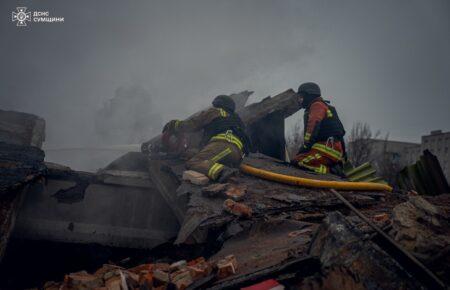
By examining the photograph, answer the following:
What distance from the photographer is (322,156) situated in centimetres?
528

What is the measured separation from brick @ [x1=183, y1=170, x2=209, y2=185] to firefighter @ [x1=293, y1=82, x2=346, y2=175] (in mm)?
2246

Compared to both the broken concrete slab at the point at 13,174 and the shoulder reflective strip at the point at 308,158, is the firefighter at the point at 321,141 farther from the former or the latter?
the broken concrete slab at the point at 13,174

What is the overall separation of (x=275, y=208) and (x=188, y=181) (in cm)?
129

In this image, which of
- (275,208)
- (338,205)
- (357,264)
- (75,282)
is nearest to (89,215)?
(75,282)

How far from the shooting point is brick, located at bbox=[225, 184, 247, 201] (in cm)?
342

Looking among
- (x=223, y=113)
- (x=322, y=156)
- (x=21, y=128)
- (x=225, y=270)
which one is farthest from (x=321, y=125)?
(x=21, y=128)

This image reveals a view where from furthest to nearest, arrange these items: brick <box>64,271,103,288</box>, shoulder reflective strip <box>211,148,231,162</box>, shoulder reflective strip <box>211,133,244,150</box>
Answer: shoulder reflective strip <box>211,133,244,150</box>, shoulder reflective strip <box>211,148,231,162</box>, brick <box>64,271,103,288</box>

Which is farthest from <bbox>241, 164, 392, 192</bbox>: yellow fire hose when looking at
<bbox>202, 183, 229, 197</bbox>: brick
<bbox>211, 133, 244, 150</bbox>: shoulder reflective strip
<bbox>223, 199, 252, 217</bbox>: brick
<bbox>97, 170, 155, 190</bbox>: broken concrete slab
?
<bbox>97, 170, 155, 190</bbox>: broken concrete slab

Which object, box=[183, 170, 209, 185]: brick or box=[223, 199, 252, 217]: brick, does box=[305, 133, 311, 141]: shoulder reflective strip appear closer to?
box=[183, 170, 209, 185]: brick

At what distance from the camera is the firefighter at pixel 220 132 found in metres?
4.80

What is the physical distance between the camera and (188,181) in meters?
3.94

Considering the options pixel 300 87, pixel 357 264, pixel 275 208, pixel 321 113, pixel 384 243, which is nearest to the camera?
pixel 357 264

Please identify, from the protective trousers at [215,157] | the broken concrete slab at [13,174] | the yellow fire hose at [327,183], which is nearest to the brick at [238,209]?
the protective trousers at [215,157]

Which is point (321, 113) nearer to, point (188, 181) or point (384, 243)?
point (188, 181)
